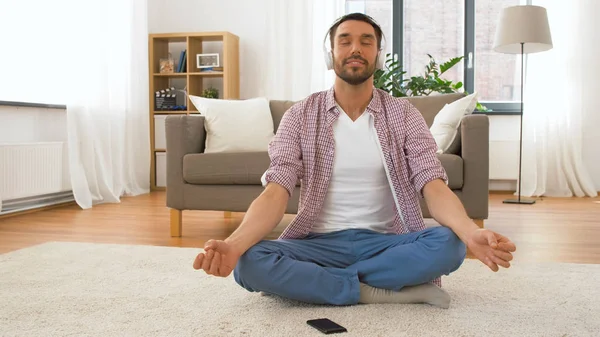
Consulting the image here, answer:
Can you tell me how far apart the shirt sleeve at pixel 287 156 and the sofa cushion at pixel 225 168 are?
120 centimetres

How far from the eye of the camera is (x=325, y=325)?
159 cm

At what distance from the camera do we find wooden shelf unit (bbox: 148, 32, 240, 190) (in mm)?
5730

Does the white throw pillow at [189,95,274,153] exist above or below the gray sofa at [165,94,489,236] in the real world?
above

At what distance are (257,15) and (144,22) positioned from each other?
1.05 meters

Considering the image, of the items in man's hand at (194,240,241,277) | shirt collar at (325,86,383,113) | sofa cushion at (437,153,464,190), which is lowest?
man's hand at (194,240,241,277)

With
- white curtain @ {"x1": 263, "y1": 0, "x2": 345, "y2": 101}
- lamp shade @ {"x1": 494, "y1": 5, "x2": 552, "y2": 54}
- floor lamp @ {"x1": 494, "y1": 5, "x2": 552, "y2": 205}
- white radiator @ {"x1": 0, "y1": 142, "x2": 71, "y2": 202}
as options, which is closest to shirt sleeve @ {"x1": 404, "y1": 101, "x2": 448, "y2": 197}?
white radiator @ {"x1": 0, "y1": 142, "x2": 71, "y2": 202}

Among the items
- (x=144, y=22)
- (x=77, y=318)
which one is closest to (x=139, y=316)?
(x=77, y=318)

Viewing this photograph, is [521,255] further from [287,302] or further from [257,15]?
[257,15]

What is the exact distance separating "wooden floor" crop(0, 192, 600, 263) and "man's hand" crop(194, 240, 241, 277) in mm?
1538

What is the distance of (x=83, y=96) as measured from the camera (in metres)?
4.68

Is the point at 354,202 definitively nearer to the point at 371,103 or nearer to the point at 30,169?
the point at 371,103

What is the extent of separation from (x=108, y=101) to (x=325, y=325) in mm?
3789

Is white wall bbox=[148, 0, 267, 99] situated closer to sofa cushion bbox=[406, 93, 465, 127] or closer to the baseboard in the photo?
the baseboard

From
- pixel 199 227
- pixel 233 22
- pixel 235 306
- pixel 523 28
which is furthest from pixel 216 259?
pixel 233 22
